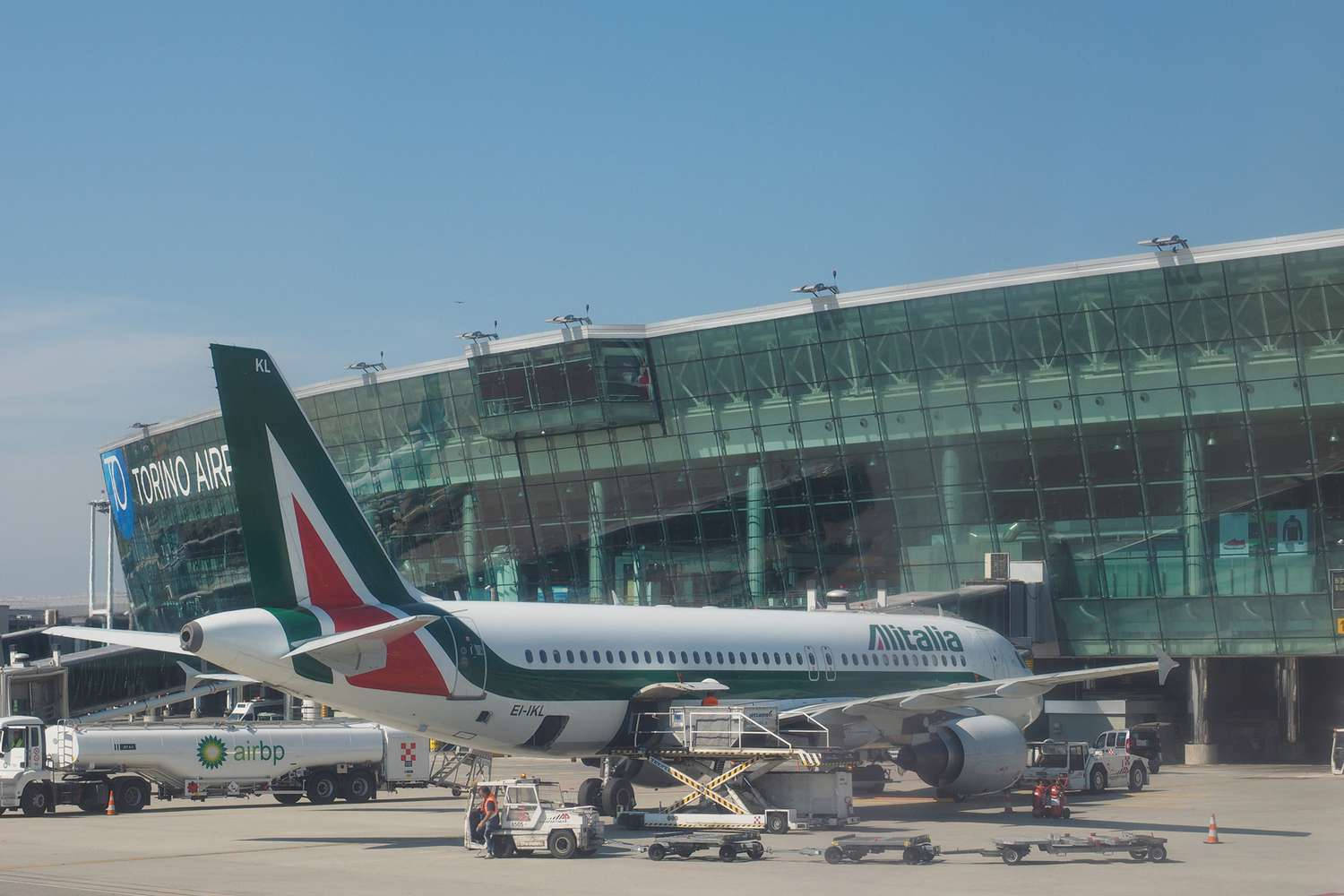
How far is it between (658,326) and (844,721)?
101 ft

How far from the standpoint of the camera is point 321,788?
132ft

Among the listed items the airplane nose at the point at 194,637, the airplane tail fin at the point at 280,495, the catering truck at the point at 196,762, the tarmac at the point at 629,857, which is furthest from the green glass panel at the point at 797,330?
the airplane nose at the point at 194,637

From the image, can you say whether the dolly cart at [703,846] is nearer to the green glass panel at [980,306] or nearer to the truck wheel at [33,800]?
the truck wheel at [33,800]

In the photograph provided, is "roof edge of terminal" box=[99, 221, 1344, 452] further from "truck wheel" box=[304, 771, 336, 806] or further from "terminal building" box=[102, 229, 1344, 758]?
"truck wheel" box=[304, 771, 336, 806]

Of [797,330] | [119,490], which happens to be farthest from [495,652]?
[119,490]

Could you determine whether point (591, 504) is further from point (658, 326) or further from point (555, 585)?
point (658, 326)

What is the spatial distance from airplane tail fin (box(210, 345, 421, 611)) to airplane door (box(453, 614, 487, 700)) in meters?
2.05

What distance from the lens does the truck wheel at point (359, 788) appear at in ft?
133

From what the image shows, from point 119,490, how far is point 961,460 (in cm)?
6012

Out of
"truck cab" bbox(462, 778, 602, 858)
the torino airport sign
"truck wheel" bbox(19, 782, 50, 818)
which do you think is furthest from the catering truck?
the torino airport sign

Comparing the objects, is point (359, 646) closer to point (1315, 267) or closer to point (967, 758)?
point (967, 758)

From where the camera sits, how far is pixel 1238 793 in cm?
4088

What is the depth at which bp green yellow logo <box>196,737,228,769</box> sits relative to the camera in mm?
38281

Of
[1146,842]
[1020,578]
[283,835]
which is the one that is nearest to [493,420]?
[1020,578]
